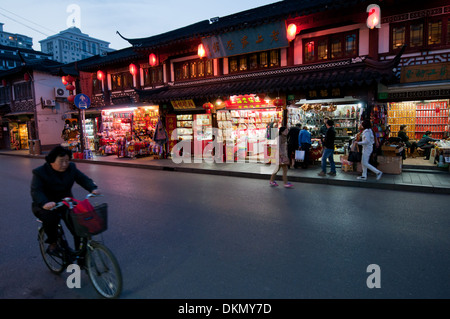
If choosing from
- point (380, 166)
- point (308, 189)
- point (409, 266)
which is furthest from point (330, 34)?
point (409, 266)

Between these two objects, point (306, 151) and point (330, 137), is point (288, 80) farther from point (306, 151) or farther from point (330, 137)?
point (330, 137)

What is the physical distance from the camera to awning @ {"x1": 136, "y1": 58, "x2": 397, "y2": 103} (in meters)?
10.1

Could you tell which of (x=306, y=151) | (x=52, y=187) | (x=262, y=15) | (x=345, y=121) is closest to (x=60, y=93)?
(x=262, y=15)

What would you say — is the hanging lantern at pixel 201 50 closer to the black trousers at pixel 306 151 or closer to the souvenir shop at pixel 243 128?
the souvenir shop at pixel 243 128

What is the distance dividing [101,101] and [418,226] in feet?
66.8

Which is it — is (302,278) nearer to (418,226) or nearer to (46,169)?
(418,226)

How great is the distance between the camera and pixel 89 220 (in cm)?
300

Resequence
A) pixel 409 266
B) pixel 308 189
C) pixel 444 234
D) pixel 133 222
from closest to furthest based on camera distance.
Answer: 1. pixel 409 266
2. pixel 444 234
3. pixel 133 222
4. pixel 308 189

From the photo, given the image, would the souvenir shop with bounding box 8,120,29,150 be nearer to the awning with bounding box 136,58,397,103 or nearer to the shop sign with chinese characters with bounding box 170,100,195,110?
the awning with bounding box 136,58,397,103

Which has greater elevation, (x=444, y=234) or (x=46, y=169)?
(x=46, y=169)

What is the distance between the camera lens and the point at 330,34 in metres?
11.6

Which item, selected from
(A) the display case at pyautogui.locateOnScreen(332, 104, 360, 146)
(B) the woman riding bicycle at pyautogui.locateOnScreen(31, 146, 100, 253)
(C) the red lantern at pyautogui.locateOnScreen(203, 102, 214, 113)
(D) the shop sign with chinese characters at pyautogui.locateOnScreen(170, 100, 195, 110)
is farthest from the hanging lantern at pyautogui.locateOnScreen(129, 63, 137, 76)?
(B) the woman riding bicycle at pyautogui.locateOnScreen(31, 146, 100, 253)

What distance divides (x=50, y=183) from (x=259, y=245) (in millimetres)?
3217

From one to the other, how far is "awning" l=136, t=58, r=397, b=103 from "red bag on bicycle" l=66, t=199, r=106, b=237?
943 centimetres
